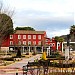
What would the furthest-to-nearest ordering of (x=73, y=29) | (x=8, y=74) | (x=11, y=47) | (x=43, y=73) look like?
(x=11, y=47), (x=73, y=29), (x=8, y=74), (x=43, y=73)

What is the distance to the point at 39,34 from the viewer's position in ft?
423

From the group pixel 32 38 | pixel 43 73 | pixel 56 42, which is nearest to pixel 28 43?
pixel 32 38

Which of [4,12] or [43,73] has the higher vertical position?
[4,12]

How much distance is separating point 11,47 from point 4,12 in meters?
91.9

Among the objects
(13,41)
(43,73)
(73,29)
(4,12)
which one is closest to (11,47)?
(13,41)

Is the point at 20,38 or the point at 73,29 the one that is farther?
the point at 20,38

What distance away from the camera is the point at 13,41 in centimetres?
12700

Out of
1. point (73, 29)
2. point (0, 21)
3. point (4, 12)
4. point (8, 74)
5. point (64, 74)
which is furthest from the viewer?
point (73, 29)

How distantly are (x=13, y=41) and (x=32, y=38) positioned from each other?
7.76 metres

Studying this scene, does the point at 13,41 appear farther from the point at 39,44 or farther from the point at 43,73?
the point at 43,73

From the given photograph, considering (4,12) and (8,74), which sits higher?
(4,12)

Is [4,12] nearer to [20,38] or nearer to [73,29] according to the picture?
[73,29]

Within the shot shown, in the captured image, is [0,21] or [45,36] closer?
[0,21]

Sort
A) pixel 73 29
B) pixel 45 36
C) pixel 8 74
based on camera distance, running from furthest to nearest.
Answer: pixel 45 36 → pixel 73 29 → pixel 8 74
